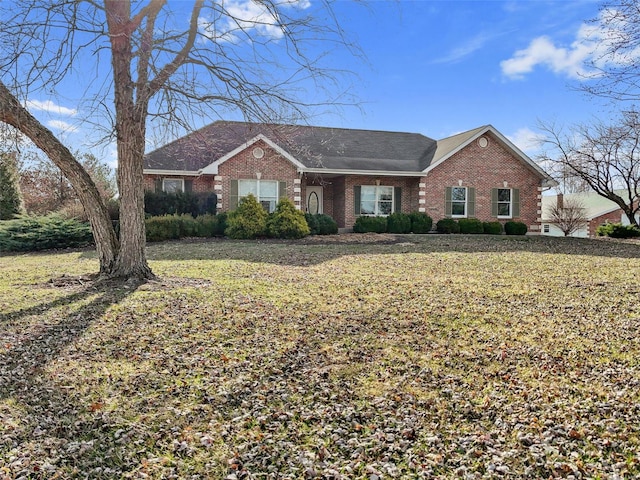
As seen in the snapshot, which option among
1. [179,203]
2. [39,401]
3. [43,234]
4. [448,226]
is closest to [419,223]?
[448,226]

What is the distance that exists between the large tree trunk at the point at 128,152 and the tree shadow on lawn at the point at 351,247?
364 cm

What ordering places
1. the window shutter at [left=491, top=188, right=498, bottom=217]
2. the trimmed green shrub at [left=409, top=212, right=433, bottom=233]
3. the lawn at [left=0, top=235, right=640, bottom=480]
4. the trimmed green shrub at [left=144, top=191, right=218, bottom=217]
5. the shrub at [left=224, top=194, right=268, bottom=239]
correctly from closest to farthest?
the lawn at [left=0, top=235, right=640, bottom=480]
the shrub at [left=224, top=194, right=268, bottom=239]
the trimmed green shrub at [left=144, top=191, right=218, bottom=217]
the trimmed green shrub at [left=409, top=212, right=433, bottom=233]
the window shutter at [left=491, top=188, right=498, bottom=217]

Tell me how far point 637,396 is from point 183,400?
3868 millimetres

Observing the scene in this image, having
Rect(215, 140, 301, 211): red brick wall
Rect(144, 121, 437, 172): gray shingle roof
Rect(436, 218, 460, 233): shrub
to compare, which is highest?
Rect(144, 121, 437, 172): gray shingle roof

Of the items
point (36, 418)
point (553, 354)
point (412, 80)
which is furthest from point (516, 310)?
point (412, 80)

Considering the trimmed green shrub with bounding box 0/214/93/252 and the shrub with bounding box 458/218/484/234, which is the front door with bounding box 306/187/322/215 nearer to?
the shrub with bounding box 458/218/484/234

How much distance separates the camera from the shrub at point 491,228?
22094 mm

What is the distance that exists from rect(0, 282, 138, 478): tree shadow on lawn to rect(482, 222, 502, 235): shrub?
60.8ft

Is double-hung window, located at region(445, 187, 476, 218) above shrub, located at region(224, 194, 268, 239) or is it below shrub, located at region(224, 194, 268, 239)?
above

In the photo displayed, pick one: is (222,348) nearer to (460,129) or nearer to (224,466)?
(224,466)

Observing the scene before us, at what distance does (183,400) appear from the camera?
4195 mm

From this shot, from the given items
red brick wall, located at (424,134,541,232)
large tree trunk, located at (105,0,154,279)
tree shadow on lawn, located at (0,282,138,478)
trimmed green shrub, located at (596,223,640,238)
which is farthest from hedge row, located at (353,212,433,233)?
tree shadow on lawn, located at (0,282,138,478)

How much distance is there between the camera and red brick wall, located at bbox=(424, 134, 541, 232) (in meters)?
22.4

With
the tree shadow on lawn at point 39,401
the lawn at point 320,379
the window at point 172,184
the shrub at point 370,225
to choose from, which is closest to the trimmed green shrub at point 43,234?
the window at point 172,184
